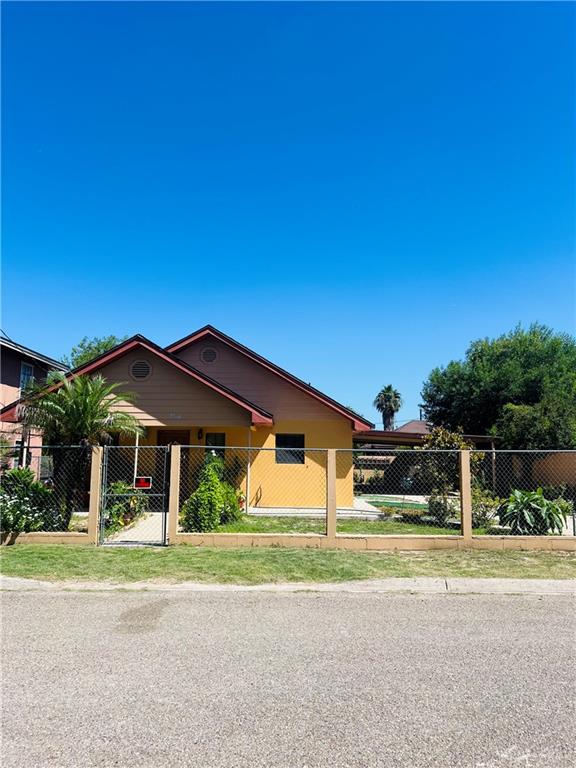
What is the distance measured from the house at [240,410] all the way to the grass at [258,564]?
588 centimetres

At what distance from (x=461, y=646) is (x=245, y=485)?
11851 mm

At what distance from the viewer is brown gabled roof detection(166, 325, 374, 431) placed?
17.0 m

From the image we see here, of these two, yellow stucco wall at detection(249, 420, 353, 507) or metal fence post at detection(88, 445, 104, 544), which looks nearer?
metal fence post at detection(88, 445, 104, 544)

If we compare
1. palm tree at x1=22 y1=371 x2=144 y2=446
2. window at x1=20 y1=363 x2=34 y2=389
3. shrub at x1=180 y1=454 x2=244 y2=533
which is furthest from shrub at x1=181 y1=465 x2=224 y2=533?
window at x1=20 y1=363 x2=34 y2=389

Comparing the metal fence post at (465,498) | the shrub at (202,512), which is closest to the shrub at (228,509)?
the shrub at (202,512)

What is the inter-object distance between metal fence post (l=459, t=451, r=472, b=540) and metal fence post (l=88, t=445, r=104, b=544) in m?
6.50

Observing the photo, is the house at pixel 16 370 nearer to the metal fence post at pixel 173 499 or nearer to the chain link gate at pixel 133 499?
the chain link gate at pixel 133 499

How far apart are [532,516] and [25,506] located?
31.4 feet

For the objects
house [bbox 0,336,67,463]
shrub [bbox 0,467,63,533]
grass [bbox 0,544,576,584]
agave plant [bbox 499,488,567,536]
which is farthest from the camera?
house [bbox 0,336,67,463]

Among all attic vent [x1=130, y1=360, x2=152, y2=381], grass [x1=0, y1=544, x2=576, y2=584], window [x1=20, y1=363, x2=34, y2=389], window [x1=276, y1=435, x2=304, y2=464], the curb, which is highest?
window [x1=20, y1=363, x2=34, y2=389]

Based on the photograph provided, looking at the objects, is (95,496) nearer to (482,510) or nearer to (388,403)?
(482,510)

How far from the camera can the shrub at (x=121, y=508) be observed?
10.8 m

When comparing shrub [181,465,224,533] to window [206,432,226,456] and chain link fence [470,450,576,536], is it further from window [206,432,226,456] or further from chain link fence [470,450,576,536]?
window [206,432,226,456]

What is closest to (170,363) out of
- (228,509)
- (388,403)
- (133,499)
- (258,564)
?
(133,499)
